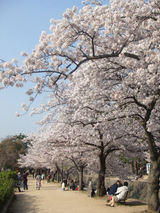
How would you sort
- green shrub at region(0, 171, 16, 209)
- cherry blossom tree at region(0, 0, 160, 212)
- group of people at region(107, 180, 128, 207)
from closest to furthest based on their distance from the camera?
cherry blossom tree at region(0, 0, 160, 212)
green shrub at region(0, 171, 16, 209)
group of people at region(107, 180, 128, 207)

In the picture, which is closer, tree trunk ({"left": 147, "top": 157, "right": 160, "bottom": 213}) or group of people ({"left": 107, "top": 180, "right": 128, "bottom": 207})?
tree trunk ({"left": 147, "top": 157, "right": 160, "bottom": 213})

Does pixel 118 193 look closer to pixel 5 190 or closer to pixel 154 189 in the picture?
pixel 154 189

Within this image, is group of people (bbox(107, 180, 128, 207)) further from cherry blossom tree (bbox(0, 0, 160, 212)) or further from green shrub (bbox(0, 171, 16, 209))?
green shrub (bbox(0, 171, 16, 209))

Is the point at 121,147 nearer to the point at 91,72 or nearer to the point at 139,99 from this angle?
the point at 139,99

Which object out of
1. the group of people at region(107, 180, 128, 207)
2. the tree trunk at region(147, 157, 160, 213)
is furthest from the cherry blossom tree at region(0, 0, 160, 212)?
the group of people at region(107, 180, 128, 207)

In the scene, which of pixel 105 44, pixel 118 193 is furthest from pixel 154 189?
pixel 105 44

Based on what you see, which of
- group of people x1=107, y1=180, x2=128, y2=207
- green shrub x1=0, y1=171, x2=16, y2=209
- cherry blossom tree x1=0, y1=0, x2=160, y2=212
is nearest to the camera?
cherry blossom tree x1=0, y1=0, x2=160, y2=212

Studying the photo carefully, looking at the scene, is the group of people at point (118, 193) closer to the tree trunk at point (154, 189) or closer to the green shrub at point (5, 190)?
the tree trunk at point (154, 189)

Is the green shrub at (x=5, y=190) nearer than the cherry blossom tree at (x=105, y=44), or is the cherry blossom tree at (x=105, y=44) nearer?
the cherry blossom tree at (x=105, y=44)

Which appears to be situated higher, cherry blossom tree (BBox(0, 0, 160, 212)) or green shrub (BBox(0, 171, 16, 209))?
cherry blossom tree (BBox(0, 0, 160, 212))

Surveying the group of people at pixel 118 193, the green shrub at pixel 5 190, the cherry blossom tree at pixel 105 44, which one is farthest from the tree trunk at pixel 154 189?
the green shrub at pixel 5 190

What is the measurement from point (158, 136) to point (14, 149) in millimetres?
42682

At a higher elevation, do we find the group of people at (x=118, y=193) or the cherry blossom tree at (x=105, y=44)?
the cherry blossom tree at (x=105, y=44)

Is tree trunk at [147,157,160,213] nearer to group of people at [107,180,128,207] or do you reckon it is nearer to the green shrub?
group of people at [107,180,128,207]
